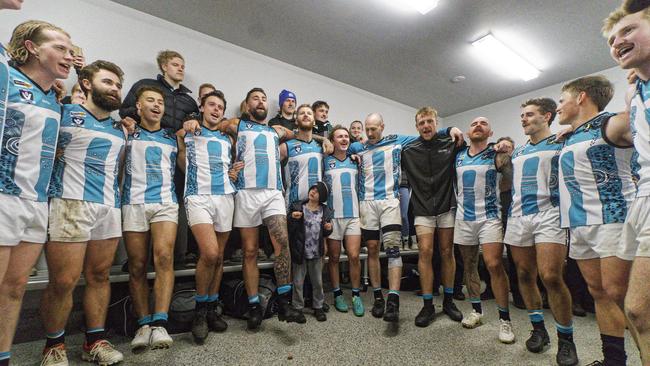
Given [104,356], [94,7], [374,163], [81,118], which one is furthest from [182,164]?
[94,7]

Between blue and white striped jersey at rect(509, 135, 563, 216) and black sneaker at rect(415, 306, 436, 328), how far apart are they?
108 cm

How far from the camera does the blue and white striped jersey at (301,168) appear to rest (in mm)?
2869

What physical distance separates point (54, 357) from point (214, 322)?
0.93 meters

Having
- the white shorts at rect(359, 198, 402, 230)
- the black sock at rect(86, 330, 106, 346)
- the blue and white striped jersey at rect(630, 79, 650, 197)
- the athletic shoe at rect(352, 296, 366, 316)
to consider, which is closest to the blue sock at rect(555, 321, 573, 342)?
the blue and white striped jersey at rect(630, 79, 650, 197)

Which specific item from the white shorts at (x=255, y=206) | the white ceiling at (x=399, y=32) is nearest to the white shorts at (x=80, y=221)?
the white shorts at (x=255, y=206)

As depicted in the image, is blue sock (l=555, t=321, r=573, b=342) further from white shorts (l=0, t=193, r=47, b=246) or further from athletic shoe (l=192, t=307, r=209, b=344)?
white shorts (l=0, t=193, r=47, b=246)

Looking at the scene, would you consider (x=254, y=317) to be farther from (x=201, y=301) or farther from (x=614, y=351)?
(x=614, y=351)

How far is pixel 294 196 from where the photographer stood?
2871 mm

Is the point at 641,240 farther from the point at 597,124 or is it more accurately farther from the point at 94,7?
the point at 94,7

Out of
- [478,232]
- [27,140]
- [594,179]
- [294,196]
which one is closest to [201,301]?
[294,196]

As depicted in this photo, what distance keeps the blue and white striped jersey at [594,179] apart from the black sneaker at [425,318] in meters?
1.30

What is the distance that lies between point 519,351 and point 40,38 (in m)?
A: 3.51

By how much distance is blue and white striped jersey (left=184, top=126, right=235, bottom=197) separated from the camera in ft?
7.63

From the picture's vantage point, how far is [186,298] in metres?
2.38
